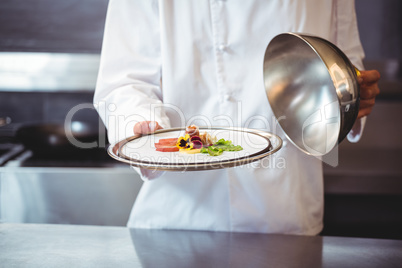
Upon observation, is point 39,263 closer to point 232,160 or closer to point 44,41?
point 232,160

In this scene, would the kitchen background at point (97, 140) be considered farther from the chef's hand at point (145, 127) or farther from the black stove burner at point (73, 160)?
the chef's hand at point (145, 127)

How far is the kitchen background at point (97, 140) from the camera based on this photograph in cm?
173

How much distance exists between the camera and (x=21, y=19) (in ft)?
7.32

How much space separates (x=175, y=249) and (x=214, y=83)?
20.1 inches

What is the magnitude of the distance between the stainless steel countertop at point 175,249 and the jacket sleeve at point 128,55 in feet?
1.00

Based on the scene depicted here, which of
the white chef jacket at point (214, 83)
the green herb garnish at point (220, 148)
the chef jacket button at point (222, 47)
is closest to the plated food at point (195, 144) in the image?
the green herb garnish at point (220, 148)

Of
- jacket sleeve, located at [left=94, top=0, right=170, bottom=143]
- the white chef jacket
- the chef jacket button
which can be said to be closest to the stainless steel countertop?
the white chef jacket

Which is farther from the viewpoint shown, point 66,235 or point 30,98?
point 30,98

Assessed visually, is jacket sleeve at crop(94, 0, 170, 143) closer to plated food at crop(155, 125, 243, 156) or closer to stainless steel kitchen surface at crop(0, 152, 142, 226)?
plated food at crop(155, 125, 243, 156)

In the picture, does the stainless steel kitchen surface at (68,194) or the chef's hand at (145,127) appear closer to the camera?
the chef's hand at (145,127)

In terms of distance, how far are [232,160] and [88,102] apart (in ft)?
5.44

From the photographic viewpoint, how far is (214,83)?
121cm

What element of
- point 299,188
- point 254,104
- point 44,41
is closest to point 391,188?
point 299,188

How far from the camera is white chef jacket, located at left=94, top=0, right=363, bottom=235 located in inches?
46.7
